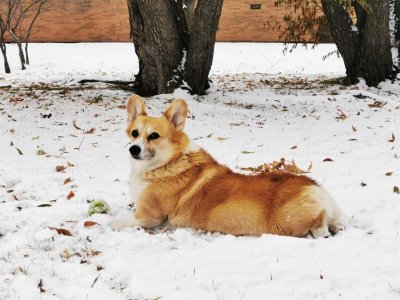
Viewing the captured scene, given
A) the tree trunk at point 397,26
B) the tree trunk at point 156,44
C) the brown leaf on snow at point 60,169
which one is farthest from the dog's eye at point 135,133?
the tree trunk at point 397,26

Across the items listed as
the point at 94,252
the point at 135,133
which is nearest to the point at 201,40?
the point at 135,133

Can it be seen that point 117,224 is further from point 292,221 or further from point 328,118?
point 328,118

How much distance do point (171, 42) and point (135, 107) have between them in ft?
19.0

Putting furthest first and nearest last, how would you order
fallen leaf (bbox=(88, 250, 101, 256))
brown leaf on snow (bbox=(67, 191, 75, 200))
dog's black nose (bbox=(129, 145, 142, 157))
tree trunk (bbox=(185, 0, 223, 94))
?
tree trunk (bbox=(185, 0, 223, 94)), brown leaf on snow (bbox=(67, 191, 75, 200)), dog's black nose (bbox=(129, 145, 142, 157)), fallen leaf (bbox=(88, 250, 101, 256))

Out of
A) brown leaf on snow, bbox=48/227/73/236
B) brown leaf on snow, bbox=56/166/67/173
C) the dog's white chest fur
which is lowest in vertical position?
brown leaf on snow, bbox=56/166/67/173

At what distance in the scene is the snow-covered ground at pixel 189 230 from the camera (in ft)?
8.48

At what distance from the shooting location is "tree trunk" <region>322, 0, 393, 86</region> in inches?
399

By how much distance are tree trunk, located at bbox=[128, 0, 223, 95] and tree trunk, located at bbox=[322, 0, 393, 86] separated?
125 inches

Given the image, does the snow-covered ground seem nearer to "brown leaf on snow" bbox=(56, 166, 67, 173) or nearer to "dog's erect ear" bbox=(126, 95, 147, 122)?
"brown leaf on snow" bbox=(56, 166, 67, 173)

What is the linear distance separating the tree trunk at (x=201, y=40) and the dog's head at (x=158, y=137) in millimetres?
6134

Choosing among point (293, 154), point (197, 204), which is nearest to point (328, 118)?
point (293, 154)

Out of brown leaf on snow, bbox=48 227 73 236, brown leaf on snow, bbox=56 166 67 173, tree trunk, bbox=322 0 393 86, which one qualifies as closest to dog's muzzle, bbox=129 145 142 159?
brown leaf on snow, bbox=48 227 73 236

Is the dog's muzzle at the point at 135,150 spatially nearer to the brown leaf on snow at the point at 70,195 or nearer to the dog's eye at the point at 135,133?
the dog's eye at the point at 135,133

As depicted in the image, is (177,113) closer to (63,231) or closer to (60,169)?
(63,231)
